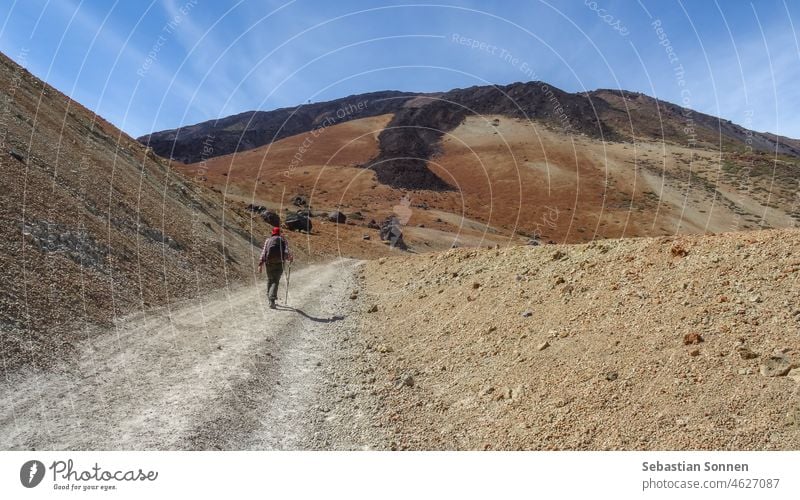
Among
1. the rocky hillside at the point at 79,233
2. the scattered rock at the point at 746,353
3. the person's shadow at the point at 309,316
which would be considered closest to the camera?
the scattered rock at the point at 746,353

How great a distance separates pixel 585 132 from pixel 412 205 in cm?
6958

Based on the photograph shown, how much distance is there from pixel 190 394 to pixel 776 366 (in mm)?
8018

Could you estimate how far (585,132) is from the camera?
132m

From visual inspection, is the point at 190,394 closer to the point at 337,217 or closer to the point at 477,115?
the point at 337,217

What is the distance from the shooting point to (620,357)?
7.21 m

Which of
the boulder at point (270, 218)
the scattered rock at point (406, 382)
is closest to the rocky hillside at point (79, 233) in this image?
the scattered rock at point (406, 382)

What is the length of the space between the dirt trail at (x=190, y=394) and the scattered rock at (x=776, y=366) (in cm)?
482

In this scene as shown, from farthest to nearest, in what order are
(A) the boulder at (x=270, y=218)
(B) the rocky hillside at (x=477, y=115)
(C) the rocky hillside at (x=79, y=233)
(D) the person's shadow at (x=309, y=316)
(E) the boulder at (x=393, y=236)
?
(B) the rocky hillside at (x=477, y=115) → (E) the boulder at (x=393, y=236) → (A) the boulder at (x=270, y=218) → (D) the person's shadow at (x=309, y=316) → (C) the rocky hillside at (x=79, y=233)

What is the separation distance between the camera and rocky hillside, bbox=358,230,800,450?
18.5 ft

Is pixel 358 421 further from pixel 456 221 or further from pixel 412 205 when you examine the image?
pixel 412 205

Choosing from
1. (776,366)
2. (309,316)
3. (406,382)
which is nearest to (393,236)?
(309,316)

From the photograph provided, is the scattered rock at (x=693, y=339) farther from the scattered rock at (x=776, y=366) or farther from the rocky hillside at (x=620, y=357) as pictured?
the scattered rock at (x=776, y=366)

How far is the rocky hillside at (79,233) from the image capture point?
10680 mm
